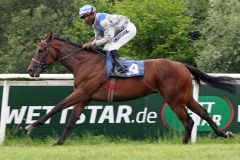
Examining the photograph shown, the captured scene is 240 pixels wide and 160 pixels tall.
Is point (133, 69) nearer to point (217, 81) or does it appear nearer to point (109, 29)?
point (109, 29)

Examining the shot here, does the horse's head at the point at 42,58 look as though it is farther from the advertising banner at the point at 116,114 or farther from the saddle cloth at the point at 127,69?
the saddle cloth at the point at 127,69

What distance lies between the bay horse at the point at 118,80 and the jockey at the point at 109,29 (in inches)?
9.7

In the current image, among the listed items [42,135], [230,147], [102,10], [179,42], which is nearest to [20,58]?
[102,10]

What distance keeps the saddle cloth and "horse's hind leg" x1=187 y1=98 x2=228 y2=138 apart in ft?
3.16

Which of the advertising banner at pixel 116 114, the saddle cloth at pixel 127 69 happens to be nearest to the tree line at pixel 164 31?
the advertising banner at pixel 116 114

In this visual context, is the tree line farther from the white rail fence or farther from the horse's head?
the horse's head

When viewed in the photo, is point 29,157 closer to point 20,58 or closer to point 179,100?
point 179,100

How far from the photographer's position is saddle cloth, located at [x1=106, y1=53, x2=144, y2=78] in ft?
32.4

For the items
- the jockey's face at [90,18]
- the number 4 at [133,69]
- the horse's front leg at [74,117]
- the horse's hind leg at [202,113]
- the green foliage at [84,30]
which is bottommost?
the green foliage at [84,30]

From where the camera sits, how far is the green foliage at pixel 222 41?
18.3 m

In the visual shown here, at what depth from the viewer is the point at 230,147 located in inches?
338

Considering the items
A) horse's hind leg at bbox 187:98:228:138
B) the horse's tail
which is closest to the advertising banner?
the horse's tail

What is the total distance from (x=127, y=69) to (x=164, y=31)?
10.6 m

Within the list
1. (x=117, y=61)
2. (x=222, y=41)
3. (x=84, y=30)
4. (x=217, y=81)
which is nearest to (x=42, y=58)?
(x=117, y=61)
